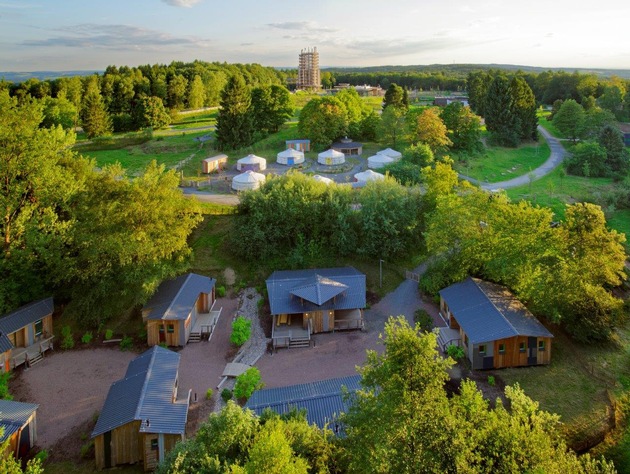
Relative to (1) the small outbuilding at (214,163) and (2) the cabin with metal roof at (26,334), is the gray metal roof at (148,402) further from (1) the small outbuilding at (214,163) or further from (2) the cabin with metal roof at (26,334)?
(1) the small outbuilding at (214,163)

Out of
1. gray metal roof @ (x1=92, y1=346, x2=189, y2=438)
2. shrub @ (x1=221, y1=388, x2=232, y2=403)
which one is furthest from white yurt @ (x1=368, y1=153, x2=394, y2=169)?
gray metal roof @ (x1=92, y1=346, x2=189, y2=438)

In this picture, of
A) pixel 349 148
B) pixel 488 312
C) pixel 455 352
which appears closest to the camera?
pixel 455 352

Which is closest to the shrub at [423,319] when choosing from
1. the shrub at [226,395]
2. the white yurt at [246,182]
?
the shrub at [226,395]

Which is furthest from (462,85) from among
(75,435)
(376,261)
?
(75,435)

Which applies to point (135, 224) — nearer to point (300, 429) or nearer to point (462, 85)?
point (300, 429)

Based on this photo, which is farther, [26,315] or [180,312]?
[180,312]

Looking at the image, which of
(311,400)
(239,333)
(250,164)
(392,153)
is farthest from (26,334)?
(392,153)

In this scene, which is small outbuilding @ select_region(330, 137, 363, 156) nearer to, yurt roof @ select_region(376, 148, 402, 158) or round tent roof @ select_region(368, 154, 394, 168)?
yurt roof @ select_region(376, 148, 402, 158)

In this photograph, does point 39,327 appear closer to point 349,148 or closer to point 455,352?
point 455,352
